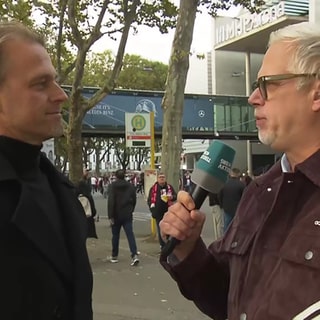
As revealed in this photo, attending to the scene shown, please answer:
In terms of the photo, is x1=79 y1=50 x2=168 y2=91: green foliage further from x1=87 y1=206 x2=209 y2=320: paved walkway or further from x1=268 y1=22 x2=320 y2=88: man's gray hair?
x1=268 y1=22 x2=320 y2=88: man's gray hair

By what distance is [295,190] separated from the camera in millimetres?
1761

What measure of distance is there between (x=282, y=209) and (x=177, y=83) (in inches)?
413

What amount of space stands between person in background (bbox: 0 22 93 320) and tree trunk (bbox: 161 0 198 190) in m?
9.74

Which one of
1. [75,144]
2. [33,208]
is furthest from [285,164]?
[75,144]

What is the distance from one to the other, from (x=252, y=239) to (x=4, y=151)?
96 centimetres

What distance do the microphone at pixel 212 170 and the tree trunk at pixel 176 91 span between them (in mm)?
9702

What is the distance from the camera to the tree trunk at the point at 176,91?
11.6 metres

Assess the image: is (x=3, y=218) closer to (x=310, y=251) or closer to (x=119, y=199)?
(x=310, y=251)

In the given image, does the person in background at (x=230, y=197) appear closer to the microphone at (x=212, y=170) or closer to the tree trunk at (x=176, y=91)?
the tree trunk at (x=176, y=91)

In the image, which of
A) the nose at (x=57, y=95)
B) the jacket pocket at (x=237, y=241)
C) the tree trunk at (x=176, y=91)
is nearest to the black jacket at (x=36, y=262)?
the nose at (x=57, y=95)

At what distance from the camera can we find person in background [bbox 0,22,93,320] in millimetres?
1832

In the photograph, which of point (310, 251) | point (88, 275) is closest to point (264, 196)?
point (310, 251)

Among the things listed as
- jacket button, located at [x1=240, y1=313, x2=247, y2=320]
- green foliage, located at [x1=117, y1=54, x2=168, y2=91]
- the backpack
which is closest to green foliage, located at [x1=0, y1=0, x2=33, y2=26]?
the backpack

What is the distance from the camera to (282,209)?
1.77 m
